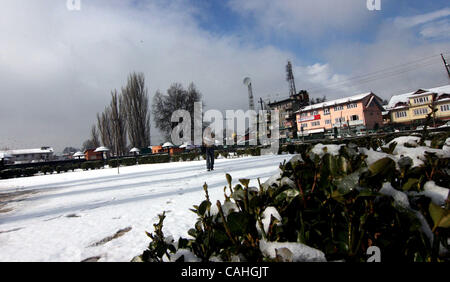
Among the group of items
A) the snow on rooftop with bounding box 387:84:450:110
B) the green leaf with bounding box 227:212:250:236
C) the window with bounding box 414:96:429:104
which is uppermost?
the snow on rooftop with bounding box 387:84:450:110

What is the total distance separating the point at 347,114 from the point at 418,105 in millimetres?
11242

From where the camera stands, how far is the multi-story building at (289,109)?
56156 mm

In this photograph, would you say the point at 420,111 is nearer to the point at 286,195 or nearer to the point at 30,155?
the point at 286,195

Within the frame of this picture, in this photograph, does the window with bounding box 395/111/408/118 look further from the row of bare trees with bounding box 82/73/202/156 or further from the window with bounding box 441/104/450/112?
the row of bare trees with bounding box 82/73/202/156

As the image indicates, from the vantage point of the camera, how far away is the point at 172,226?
2.62 meters

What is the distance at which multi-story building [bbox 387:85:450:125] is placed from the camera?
35.9 metres

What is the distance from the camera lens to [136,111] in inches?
1325

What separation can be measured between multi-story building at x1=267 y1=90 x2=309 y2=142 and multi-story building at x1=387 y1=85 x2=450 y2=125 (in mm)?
19922

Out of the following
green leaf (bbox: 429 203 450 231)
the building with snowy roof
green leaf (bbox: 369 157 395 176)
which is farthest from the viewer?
the building with snowy roof

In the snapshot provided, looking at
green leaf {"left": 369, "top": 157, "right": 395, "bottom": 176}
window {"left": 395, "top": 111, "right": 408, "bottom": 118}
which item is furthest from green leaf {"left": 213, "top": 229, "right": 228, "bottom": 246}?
window {"left": 395, "top": 111, "right": 408, "bottom": 118}

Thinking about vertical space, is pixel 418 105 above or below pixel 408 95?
below

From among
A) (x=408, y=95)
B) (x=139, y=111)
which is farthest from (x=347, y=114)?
(x=139, y=111)
